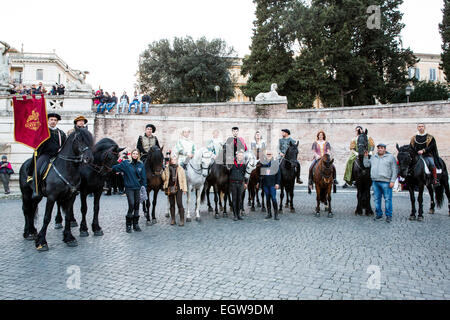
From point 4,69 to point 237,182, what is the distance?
17875mm

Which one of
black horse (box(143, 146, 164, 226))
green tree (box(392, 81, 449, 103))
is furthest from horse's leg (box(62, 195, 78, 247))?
green tree (box(392, 81, 449, 103))

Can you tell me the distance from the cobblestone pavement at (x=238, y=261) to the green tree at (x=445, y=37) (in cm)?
2526

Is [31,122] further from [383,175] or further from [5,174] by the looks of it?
[5,174]

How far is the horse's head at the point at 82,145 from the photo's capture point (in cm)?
616

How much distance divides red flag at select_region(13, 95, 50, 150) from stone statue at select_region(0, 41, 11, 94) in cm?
1547

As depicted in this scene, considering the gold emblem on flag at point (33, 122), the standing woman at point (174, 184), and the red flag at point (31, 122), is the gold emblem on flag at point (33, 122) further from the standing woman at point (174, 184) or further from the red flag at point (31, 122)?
the standing woman at point (174, 184)

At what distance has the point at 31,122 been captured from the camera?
6.12 m

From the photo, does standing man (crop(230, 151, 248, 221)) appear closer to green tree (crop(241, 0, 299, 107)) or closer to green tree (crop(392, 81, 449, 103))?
green tree (crop(241, 0, 299, 107))

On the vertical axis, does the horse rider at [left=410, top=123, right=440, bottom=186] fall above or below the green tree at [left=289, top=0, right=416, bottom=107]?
below

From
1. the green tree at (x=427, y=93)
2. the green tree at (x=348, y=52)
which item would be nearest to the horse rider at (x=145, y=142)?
the green tree at (x=348, y=52)

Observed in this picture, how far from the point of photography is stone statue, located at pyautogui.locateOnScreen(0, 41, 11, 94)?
19.0 metres

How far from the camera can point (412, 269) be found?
4855 millimetres

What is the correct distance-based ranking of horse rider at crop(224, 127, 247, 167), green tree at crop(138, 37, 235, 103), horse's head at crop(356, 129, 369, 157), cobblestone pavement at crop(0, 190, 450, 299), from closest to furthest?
cobblestone pavement at crop(0, 190, 450, 299), horse rider at crop(224, 127, 247, 167), horse's head at crop(356, 129, 369, 157), green tree at crop(138, 37, 235, 103)

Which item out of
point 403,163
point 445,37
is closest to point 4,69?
point 403,163
